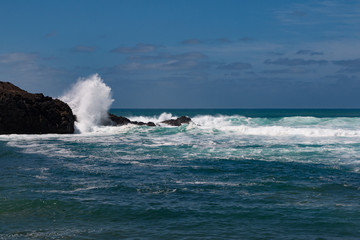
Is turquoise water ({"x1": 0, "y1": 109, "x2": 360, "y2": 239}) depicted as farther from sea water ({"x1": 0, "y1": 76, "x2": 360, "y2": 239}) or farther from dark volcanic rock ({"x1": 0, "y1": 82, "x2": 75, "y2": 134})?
dark volcanic rock ({"x1": 0, "y1": 82, "x2": 75, "y2": 134})

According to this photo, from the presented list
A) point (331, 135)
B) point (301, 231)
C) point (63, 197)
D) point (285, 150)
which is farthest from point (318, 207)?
point (331, 135)

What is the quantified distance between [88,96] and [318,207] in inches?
1233

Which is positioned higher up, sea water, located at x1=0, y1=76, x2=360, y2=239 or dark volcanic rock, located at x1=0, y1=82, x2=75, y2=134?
dark volcanic rock, located at x1=0, y1=82, x2=75, y2=134

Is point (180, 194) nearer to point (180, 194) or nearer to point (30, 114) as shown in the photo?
point (180, 194)

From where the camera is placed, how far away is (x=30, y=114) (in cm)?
2856

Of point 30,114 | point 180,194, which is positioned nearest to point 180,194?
point 180,194

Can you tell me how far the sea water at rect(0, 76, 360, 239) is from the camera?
7.28 meters

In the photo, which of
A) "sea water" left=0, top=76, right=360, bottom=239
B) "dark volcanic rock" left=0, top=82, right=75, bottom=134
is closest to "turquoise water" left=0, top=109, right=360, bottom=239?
"sea water" left=0, top=76, right=360, bottom=239

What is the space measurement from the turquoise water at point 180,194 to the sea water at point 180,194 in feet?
0.07

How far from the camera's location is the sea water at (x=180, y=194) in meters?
7.28

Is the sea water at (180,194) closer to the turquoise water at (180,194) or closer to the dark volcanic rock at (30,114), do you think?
the turquoise water at (180,194)

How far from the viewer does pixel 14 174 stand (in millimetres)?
12531

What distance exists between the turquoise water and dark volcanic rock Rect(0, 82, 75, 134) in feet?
33.2

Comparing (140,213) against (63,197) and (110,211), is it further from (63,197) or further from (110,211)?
(63,197)
